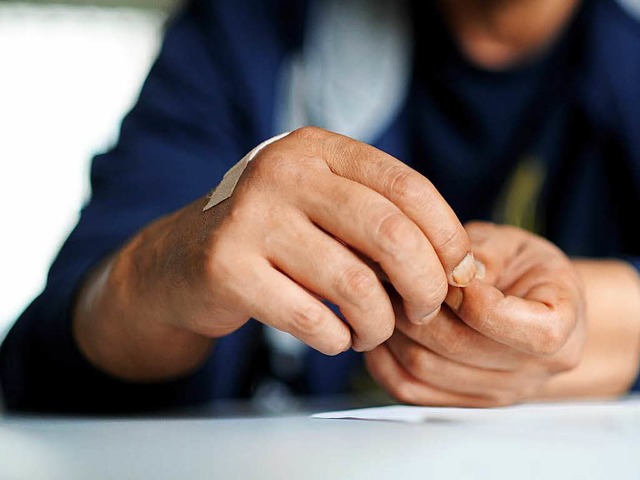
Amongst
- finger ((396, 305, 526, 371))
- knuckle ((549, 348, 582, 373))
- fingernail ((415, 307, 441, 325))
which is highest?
fingernail ((415, 307, 441, 325))

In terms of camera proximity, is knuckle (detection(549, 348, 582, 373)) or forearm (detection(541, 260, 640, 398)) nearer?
knuckle (detection(549, 348, 582, 373))

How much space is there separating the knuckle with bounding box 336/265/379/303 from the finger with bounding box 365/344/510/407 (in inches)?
4.1

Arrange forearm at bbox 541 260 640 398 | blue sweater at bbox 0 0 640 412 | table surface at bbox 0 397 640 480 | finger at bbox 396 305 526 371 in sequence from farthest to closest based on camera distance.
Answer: blue sweater at bbox 0 0 640 412, forearm at bbox 541 260 640 398, finger at bbox 396 305 526 371, table surface at bbox 0 397 640 480

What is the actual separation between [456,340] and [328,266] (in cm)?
10

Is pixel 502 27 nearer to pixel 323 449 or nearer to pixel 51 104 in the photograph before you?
pixel 323 449

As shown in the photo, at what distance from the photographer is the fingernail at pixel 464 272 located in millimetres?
344

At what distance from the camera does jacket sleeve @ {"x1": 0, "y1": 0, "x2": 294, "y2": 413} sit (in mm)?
530

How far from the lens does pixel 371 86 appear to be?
704 mm

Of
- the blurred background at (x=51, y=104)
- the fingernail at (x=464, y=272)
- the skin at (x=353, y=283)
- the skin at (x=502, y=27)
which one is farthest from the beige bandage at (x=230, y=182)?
the blurred background at (x=51, y=104)

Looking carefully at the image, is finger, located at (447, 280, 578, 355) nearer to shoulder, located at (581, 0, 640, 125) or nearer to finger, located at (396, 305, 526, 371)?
finger, located at (396, 305, 526, 371)

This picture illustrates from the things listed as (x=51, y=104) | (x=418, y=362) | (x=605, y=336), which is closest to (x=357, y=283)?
(x=418, y=362)

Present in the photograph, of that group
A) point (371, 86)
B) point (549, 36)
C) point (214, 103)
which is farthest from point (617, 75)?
point (214, 103)

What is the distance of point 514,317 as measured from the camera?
0.36 metres

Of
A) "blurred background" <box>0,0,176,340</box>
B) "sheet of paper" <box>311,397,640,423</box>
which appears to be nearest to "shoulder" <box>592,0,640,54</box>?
"sheet of paper" <box>311,397,640,423</box>
